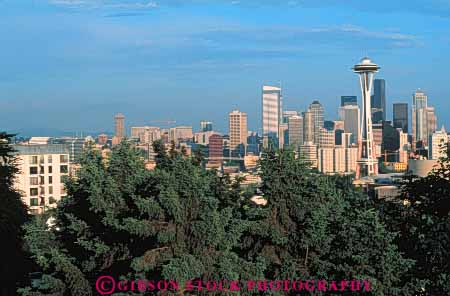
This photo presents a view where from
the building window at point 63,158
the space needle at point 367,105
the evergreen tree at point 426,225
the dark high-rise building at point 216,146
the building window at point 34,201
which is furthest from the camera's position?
the dark high-rise building at point 216,146

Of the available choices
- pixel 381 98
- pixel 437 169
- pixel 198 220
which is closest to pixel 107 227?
pixel 198 220

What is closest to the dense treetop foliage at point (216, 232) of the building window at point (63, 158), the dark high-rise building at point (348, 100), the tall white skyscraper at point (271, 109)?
the building window at point (63, 158)

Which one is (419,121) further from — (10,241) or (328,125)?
(10,241)

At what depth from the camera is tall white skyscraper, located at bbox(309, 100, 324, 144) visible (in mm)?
129800

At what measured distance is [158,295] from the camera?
350 inches

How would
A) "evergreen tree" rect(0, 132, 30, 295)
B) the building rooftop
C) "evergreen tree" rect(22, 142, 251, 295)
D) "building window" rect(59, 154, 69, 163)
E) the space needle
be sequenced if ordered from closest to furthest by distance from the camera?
1. "evergreen tree" rect(22, 142, 251, 295)
2. "evergreen tree" rect(0, 132, 30, 295)
3. the building rooftop
4. "building window" rect(59, 154, 69, 163)
5. the space needle

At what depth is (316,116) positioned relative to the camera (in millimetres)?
139125

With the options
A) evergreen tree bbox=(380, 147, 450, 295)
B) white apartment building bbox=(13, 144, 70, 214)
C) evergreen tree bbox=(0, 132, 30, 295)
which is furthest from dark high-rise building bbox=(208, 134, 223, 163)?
evergreen tree bbox=(380, 147, 450, 295)

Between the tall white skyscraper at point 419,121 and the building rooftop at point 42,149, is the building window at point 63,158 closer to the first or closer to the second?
the building rooftop at point 42,149

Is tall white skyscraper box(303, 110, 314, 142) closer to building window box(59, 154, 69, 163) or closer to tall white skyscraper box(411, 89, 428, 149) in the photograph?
tall white skyscraper box(411, 89, 428, 149)

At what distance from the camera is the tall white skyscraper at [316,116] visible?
12980cm

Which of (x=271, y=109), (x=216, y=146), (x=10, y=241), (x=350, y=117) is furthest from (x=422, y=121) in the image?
(x=10, y=241)

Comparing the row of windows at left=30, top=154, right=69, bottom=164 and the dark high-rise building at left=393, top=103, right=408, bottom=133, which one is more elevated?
the dark high-rise building at left=393, top=103, right=408, bottom=133

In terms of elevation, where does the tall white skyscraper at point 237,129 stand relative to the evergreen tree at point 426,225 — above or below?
above
